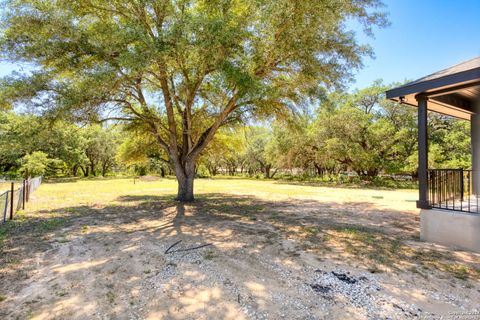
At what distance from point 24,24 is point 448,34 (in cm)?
1146

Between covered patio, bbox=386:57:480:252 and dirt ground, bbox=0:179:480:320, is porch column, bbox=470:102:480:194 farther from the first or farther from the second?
dirt ground, bbox=0:179:480:320

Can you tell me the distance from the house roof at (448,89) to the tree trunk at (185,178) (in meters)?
7.28

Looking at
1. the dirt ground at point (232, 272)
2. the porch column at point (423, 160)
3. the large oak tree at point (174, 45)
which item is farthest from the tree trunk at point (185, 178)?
the porch column at point (423, 160)

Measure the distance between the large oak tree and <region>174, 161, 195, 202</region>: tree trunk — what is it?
3018 millimetres

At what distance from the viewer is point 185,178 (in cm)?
1073

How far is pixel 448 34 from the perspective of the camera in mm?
7871

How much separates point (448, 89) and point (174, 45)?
5818 millimetres

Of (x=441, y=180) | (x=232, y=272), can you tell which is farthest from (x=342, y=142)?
(x=232, y=272)

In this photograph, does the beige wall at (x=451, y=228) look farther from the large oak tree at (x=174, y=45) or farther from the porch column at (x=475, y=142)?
the large oak tree at (x=174, y=45)

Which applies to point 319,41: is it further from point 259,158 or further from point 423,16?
point 259,158

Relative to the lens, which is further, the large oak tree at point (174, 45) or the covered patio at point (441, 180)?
the large oak tree at point (174, 45)

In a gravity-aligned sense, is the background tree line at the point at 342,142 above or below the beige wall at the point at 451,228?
above

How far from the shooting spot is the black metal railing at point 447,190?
17.1 feet

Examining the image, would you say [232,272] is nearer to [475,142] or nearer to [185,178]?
[185,178]
